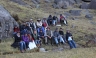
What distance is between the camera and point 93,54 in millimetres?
18797

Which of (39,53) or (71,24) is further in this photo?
(71,24)

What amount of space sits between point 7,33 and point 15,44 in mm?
3081

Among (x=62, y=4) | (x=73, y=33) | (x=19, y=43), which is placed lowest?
(x=62, y=4)

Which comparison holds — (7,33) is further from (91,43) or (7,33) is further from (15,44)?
(91,43)

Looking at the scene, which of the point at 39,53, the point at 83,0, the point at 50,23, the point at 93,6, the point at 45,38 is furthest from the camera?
the point at 83,0

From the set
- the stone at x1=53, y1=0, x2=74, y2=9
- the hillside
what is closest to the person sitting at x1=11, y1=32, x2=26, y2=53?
the hillside

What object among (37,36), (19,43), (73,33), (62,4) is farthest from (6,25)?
(62,4)

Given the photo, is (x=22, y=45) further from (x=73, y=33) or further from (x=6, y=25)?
(x=73, y=33)

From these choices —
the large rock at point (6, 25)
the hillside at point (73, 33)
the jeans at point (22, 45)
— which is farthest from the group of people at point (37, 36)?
the large rock at point (6, 25)

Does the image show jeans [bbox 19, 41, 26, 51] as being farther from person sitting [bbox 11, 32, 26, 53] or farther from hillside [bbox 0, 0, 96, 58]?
hillside [bbox 0, 0, 96, 58]

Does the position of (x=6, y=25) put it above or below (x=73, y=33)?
above

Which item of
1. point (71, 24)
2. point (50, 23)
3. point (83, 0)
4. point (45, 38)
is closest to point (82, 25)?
point (71, 24)

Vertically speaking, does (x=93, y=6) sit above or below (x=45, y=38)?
below

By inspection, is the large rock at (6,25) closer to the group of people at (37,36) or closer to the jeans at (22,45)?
the group of people at (37,36)
